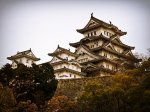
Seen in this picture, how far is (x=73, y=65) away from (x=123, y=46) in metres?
6.36

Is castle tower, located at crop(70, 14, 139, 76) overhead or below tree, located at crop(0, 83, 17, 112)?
overhead

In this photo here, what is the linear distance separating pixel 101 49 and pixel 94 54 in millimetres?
922

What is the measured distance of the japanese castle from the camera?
33.2 metres

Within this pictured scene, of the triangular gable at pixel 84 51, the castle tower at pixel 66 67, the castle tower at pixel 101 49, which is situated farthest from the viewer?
the triangular gable at pixel 84 51

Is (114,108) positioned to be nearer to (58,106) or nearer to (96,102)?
(96,102)

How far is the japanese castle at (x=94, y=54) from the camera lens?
3325 centimetres

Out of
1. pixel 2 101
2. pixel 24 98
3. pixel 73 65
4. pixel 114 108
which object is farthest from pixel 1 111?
pixel 73 65

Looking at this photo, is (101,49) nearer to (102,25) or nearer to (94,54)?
(94,54)

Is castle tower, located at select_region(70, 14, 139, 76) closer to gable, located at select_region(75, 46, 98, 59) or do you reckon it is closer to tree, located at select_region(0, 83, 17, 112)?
gable, located at select_region(75, 46, 98, 59)

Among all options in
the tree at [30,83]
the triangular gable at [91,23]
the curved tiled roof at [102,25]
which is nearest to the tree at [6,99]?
the tree at [30,83]

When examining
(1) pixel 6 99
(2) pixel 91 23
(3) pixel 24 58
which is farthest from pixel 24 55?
(1) pixel 6 99

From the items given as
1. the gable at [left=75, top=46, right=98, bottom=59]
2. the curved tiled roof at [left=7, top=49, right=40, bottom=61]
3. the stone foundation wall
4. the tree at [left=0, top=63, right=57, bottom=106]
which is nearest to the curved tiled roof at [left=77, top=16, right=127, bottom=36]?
the gable at [left=75, top=46, right=98, bottom=59]

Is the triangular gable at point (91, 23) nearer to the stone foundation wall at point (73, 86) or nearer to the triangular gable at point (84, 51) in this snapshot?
the triangular gable at point (84, 51)

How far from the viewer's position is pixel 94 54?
35.0m
